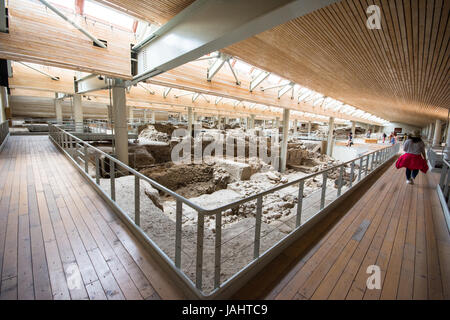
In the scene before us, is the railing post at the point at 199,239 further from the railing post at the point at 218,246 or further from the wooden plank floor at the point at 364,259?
the wooden plank floor at the point at 364,259


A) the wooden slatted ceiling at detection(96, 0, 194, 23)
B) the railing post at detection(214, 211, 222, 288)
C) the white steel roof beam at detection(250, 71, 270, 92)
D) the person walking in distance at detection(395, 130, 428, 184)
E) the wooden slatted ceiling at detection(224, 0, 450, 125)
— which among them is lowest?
the railing post at detection(214, 211, 222, 288)

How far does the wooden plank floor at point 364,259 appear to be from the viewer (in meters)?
1.91

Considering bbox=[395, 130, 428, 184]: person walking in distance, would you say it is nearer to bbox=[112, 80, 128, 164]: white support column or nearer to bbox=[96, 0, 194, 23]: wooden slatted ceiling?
bbox=[96, 0, 194, 23]: wooden slatted ceiling

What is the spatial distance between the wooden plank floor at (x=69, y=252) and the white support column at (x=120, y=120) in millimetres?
3613

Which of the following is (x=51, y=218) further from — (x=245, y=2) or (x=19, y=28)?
(x=19, y=28)

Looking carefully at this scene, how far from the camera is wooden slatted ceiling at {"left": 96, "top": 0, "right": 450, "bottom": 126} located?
3.17 meters

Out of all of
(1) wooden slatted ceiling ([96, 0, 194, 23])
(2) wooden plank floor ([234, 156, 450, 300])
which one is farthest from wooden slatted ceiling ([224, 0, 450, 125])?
(2) wooden plank floor ([234, 156, 450, 300])

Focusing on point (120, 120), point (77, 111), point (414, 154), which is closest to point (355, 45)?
point (414, 154)

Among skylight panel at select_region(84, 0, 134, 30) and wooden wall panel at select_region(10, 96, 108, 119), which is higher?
skylight panel at select_region(84, 0, 134, 30)

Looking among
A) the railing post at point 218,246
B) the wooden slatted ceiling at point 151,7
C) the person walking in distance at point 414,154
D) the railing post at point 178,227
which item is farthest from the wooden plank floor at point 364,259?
the wooden slatted ceiling at point 151,7

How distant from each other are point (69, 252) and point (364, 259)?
3.37 m

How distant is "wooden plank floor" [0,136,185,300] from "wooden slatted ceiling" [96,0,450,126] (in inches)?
141

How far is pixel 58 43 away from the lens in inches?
204
